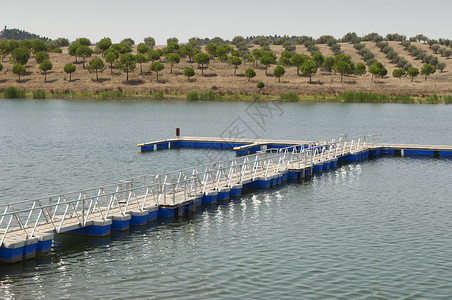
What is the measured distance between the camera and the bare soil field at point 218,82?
436 ft

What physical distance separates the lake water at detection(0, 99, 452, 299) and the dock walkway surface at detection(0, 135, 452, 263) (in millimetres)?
697

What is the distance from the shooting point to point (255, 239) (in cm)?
2883

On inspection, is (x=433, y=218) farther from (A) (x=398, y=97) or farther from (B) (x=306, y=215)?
(A) (x=398, y=97)

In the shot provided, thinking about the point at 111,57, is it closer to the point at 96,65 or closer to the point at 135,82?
the point at 96,65

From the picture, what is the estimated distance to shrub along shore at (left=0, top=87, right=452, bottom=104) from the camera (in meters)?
113

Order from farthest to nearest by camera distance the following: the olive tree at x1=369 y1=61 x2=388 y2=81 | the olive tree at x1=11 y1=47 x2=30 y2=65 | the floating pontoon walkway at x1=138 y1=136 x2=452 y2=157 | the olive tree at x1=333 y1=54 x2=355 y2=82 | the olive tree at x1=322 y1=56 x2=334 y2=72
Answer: the olive tree at x1=11 y1=47 x2=30 y2=65, the olive tree at x1=322 y1=56 x2=334 y2=72, the olive tree at x1=333 y1=54 x2=355 y2=82, the olive tree at x1=369 y1=61 x2=388 y2=81, the floating pontoon walkway at x1=138 y1=136 x2=452 y2=157

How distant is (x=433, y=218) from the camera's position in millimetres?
33125

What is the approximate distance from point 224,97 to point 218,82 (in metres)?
18.6

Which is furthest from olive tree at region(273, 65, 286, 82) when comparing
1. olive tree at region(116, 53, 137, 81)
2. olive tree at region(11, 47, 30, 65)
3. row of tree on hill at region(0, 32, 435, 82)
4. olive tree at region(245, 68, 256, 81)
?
olive tree at region(11, 47, 30, 65)

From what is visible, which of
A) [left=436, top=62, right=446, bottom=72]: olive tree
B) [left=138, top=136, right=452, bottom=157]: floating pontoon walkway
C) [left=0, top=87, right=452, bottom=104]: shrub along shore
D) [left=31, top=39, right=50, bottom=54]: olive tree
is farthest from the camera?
[left=31, top=39, right=50, bottom=54]: olive tree

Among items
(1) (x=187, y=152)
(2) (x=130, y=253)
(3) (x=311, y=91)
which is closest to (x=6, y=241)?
(2) (x=130, y=253)

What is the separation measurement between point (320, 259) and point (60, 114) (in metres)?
Result: 79.3

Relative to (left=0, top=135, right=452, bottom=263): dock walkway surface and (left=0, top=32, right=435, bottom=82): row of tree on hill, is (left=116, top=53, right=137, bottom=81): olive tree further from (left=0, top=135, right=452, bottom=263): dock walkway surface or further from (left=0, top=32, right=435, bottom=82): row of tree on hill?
(left=0, top=135, right=452, bottom=263): dock walkway surface

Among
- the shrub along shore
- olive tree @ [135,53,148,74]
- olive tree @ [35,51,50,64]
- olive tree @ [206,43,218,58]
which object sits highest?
olive tree @ [206,43,218,58]
